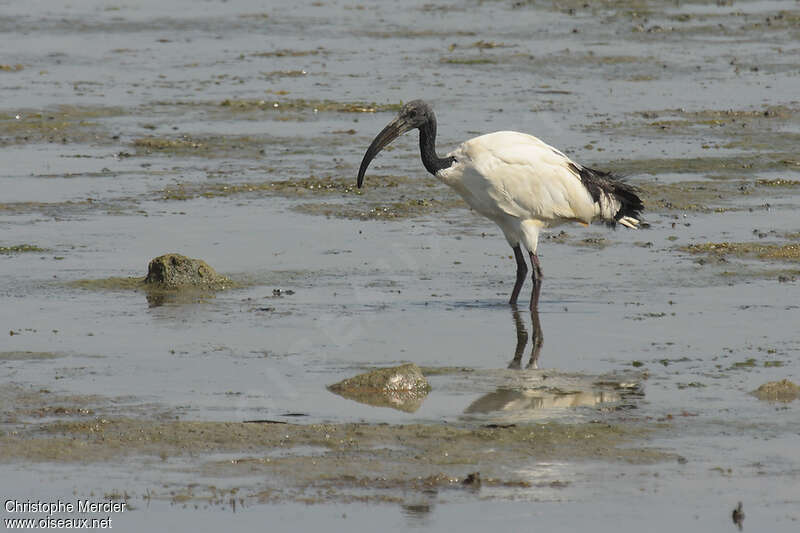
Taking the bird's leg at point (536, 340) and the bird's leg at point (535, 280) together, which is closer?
the bird's leg at point (536, 340)

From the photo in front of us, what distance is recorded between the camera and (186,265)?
1267 cm

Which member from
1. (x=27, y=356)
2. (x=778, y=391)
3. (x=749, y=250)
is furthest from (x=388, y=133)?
(x=778, y=391)

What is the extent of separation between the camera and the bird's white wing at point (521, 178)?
12602mm

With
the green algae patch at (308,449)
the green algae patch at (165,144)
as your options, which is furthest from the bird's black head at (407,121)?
the green algae patch at (165,144)

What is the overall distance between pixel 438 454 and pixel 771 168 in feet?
32.0

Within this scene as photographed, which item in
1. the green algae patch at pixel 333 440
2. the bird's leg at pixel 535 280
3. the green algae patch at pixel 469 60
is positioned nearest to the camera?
the green algae patch at pixel 333 440

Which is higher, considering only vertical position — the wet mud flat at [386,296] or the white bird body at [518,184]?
the white bird body at [518,184]

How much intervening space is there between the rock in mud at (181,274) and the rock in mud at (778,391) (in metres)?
4.49

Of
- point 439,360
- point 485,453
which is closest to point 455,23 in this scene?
point 439,360

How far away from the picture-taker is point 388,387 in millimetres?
9852

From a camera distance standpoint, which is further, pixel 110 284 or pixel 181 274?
pixel 110 284

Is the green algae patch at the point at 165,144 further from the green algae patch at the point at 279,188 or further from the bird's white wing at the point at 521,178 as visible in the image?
the bird's white wing at the point at 521,178

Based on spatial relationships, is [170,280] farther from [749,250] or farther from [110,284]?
[749,250]

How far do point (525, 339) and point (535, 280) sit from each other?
1.15 m
